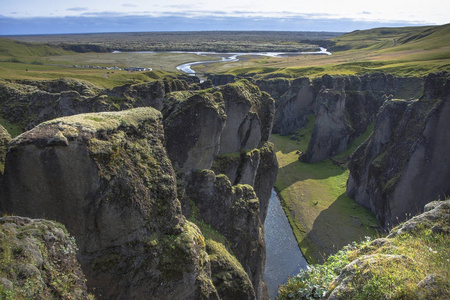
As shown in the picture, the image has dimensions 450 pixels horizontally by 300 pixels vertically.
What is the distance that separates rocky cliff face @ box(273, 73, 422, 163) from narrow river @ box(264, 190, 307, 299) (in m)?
23.5

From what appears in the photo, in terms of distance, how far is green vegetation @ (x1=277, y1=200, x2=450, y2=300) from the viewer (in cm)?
882

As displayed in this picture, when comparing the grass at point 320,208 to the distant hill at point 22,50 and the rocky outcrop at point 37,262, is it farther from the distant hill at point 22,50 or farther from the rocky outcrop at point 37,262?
the distant hill at point 22,50

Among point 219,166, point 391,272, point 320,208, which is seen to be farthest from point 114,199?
point 320,208

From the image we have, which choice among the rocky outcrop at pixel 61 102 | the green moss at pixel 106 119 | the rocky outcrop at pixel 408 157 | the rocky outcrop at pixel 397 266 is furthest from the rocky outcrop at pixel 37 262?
the rocky outcrop at pixel 408 157

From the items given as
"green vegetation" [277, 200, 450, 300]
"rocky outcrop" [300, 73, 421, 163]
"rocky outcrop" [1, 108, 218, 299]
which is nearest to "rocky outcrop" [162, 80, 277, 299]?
"rocky outcrop" [1, 108, 218, 299]

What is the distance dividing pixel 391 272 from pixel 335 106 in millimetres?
57565

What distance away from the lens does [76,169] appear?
12.5 meters

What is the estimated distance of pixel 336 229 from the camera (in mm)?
38469

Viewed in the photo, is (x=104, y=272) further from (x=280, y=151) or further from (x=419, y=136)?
(x=280, y=151)

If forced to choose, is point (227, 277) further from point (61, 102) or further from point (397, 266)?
point (61, 102)

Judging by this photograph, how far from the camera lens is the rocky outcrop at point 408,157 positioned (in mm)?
32500

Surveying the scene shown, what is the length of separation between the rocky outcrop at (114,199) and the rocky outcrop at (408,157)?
89.4 feet

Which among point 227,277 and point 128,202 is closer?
point 128,202

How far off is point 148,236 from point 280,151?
57.5 meters
